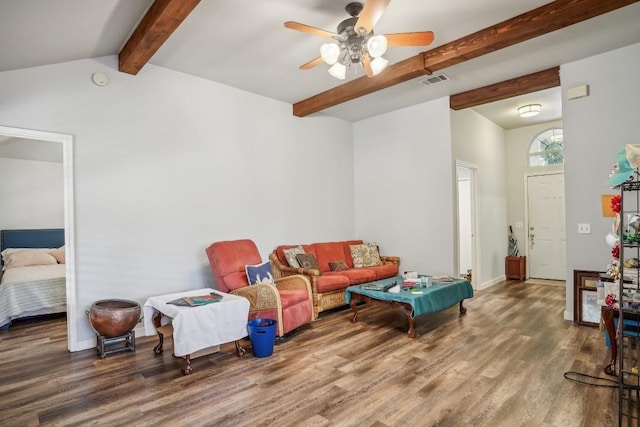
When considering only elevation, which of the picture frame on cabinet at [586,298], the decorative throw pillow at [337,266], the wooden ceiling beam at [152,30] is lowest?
the picture frame on cabinet at [586,298]

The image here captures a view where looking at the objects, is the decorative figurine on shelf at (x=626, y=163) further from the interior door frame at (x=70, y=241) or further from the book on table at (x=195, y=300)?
the interior door frame at (x=70, y=241)

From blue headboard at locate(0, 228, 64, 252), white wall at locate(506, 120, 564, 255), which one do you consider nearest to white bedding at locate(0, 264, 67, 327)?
blue headboard at locate(0, 228, 64, 252)

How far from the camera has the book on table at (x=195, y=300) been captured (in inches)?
117

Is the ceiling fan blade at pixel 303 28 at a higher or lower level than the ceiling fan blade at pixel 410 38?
higher

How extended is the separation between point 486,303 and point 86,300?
196 inches

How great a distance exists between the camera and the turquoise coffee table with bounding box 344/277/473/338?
3.54 m

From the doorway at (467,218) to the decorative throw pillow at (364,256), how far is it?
1.58 meters

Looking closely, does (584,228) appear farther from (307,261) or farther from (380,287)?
(307,261)

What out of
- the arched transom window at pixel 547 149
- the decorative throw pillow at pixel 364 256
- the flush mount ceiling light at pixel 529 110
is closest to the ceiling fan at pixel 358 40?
the decorative throw pillow at pixel 364 256

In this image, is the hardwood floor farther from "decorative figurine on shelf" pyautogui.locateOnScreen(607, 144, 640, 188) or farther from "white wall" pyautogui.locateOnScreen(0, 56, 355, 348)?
"decorative figurine on shelf" pyautogui.locateOnScreen(607, 144, 640, 188)

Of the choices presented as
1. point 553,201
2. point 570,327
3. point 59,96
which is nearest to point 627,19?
point 570,327

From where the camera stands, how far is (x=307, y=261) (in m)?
4.67

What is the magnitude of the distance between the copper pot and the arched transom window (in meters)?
7.20

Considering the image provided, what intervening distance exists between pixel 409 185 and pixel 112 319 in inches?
170
